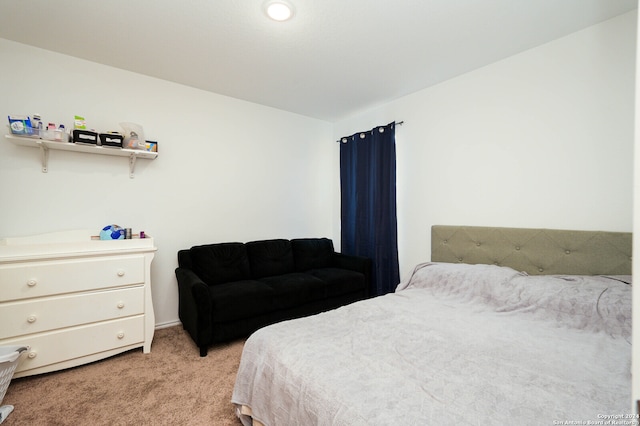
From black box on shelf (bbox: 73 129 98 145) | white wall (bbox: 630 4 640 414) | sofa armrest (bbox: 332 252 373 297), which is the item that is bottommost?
sofa armrest (bbox: 332 252 373 297)

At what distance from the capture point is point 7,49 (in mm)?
2197

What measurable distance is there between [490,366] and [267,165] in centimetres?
302

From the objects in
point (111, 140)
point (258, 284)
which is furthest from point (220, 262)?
point (111, 140)

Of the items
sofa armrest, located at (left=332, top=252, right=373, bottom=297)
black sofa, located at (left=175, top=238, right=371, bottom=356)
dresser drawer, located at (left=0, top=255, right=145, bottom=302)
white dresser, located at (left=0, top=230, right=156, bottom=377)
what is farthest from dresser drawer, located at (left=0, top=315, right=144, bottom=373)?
sofa armrest, located at (left=332, top=252, right=373, bottom=297)

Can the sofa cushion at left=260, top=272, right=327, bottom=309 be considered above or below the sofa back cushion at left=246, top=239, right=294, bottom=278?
below

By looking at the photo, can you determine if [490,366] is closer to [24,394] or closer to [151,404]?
[151,404]

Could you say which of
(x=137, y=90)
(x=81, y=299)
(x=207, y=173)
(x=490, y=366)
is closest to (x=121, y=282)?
(x=81, y=299)

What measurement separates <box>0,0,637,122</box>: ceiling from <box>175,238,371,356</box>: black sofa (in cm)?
181

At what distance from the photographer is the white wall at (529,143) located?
185 centimetres

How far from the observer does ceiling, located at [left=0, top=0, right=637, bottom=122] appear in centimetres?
179

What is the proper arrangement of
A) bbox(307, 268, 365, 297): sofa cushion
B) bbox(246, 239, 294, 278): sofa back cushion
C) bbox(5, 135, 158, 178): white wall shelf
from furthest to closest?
bbox(246, 239, 294, 278): sofa back cushion, bbox(307, 268, 365, 297): sofa cushion, bbox(5, 135, 158, 178): white wall shelf

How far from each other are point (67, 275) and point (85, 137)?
1.10 meters

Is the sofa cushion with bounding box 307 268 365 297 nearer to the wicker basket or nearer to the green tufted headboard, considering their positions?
the green tufted headboard

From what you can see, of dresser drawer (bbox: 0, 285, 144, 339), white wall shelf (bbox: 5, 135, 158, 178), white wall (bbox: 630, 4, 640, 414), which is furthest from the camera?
white wall shelf (bbox: 5, 135, 158, 178)
